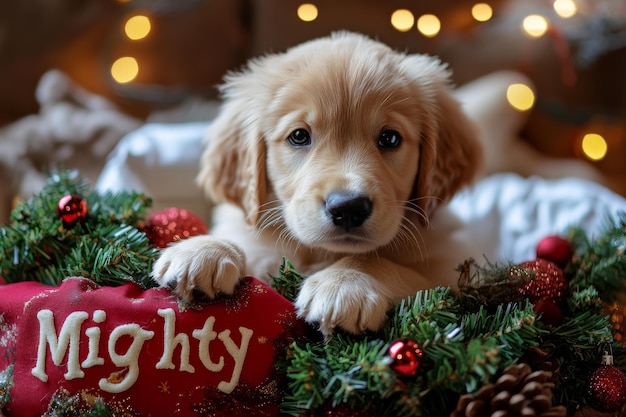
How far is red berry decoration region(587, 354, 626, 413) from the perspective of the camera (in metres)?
1.34

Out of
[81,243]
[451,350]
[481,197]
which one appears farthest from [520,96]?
[81,243]

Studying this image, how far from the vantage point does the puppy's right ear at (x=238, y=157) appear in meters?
1.85

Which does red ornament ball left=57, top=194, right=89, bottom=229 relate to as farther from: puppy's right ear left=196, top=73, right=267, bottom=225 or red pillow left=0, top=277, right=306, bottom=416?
puppy's right ear left=196, top=73, right=267, bottom=225

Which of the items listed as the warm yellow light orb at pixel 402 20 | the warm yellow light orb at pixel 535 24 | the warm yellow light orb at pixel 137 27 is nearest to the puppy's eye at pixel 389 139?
the warm yellow light orb at pixel 402 20

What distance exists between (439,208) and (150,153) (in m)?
1.18

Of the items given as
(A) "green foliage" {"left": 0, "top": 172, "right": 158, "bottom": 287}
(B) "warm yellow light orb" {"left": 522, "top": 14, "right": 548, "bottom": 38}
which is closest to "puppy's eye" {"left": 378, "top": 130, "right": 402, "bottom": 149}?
(A) "green foliage" {"left": 0, "top": 172, "right": 158, "bottom": 287}

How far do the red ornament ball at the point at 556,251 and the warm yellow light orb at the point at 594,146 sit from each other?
184 centimetres

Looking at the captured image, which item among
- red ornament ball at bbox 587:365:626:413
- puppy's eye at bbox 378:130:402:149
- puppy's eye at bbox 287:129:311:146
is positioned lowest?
red ornament ball at bbox 587:365:626:413

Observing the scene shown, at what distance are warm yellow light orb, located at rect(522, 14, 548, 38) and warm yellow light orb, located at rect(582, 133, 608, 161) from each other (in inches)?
24.9

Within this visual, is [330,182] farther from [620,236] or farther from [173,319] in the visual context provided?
[620,236]

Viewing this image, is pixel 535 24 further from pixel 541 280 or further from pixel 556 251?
pixel 541 280

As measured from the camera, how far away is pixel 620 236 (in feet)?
5.80

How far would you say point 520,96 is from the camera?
10.3 feet

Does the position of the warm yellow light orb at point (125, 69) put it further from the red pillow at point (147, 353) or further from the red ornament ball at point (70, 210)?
the red pillow at point (147, 353)
